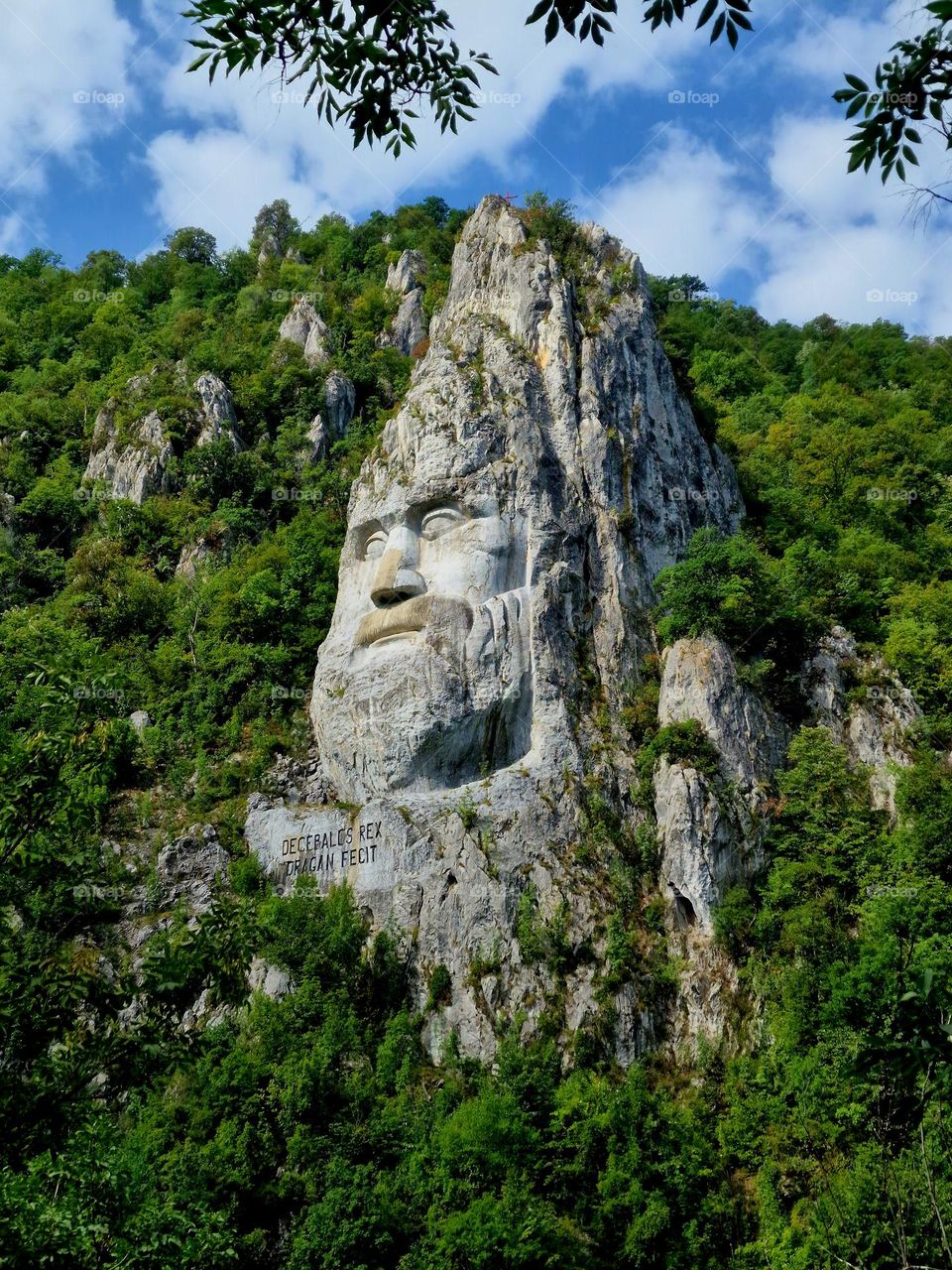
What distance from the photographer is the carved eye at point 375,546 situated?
2928 cm

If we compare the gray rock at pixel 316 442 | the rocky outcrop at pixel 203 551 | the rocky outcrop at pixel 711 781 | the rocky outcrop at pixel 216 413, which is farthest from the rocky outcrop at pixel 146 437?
the rocky outcrop at pixel 711 781

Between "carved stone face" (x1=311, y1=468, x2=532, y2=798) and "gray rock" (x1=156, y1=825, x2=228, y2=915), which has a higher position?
"carved stone face" (x1=311, y1=468, x2=532, y2=798)

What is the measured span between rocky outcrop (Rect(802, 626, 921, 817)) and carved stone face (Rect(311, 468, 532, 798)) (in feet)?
24.0

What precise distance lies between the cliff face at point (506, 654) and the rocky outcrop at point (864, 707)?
8.80 feet

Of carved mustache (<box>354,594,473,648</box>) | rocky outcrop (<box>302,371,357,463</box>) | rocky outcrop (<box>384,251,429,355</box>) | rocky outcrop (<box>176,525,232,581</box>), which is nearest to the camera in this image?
carved mustache (<box>354,594,473,648</box>)

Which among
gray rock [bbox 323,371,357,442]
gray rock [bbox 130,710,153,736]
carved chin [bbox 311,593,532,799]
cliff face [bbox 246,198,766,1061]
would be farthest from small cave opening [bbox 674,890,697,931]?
gray rock [bbox 323,371,357,442]

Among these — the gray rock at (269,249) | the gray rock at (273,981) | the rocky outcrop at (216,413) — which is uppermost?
the gray rock at (269,249)

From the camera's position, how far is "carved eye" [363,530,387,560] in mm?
29281

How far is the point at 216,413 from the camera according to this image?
41.3 metres

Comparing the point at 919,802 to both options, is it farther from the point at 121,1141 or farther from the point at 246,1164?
the point at 121,1141

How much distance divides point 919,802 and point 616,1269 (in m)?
10.9

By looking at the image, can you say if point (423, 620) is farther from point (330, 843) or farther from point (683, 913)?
point (683, 913)

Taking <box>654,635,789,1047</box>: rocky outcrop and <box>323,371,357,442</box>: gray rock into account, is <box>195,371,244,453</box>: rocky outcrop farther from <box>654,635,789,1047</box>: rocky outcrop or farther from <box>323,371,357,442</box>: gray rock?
<box>654,635,789,1047</box>: rocky outcrop

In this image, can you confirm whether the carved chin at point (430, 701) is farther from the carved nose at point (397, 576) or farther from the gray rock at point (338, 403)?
the gray rock at point (338, 403)
